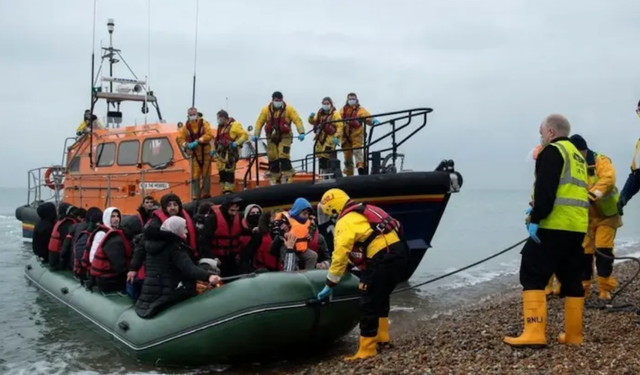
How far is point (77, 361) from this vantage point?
6.21 m

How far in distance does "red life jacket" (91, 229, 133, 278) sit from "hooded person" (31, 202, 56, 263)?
2.78 metres

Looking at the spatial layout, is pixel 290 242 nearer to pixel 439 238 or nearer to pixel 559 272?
pixel 559 272

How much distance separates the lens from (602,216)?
6.12m

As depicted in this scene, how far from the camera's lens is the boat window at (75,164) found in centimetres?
1225

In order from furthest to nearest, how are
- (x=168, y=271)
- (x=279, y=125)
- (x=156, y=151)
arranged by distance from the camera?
(x=156, y=151) < (x=279, y=125) < (x=168, y=271)

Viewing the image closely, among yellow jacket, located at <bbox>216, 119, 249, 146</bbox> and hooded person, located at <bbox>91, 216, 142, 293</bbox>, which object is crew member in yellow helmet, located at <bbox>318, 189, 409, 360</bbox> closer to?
hooded person, located at <bbox>91, 216, 142, 293</bbox>

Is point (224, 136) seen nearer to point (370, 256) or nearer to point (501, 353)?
point (370, 256)

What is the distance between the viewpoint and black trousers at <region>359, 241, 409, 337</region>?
184 inches

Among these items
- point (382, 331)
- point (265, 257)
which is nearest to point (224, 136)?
point (265, 257)

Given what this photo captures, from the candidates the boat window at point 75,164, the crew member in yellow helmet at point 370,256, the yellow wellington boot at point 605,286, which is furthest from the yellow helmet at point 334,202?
the boat window at point 75,164

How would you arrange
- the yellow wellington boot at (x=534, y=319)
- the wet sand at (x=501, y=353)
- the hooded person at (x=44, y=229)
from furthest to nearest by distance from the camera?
the hooded person at (x=44, y=229)
the yellow wellington boot at (x=534, y=319)
the wet sand at (x=501, y=353)

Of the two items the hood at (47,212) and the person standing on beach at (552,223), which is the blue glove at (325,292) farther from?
the hood at (47,212)

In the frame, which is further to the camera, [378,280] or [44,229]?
[44,229]

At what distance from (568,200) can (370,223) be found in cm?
138
